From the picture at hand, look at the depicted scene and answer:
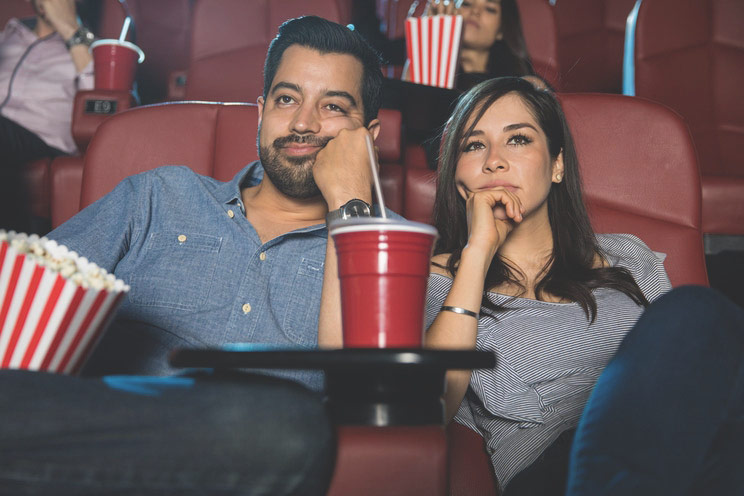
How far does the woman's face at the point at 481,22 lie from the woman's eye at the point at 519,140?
1.11 m

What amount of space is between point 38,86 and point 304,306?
5.39 ft

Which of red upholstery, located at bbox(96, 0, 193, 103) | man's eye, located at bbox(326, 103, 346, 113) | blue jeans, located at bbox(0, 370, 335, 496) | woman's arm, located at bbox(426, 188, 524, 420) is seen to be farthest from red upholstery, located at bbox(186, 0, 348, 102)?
blue jeans, located at bbox(0, 370, 335, 496)

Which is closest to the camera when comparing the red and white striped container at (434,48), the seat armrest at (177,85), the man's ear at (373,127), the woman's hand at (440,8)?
the man's ear at (373,127)

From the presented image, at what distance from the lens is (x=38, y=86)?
2.21 m

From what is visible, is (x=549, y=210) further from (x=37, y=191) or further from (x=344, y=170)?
(x=37, y=191)

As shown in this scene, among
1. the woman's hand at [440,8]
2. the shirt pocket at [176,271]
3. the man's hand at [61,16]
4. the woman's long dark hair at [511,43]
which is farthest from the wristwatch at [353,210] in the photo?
the man's hand at [61,16]

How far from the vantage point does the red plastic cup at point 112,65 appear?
1958 mm

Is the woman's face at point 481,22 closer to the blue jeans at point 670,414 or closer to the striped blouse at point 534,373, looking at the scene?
the striped blouse at point 534,373

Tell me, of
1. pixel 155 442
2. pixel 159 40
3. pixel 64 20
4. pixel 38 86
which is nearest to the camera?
pixel 155 442

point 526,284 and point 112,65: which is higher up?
point 112,65

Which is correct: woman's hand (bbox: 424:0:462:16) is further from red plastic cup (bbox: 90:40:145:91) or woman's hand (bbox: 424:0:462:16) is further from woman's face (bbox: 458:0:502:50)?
red plastic cup (bbox: 90:40:145:91)

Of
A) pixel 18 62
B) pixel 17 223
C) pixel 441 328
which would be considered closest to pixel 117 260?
pixel 441 328

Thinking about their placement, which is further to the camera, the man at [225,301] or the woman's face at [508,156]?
the woman's face at [508,156]

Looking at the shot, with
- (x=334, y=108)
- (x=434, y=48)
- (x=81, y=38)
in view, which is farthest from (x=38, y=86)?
(x=334, y=108)
